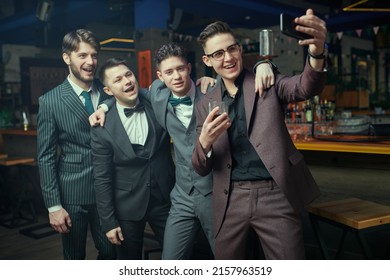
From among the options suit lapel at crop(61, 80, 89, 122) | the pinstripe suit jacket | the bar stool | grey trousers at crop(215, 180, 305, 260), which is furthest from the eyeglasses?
the bar stool

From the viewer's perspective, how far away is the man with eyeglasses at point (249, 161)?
187 cm

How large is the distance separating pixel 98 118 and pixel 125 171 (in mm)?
340

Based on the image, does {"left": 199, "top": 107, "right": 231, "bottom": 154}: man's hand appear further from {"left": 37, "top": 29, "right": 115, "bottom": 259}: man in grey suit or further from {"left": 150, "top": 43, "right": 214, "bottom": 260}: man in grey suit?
{"left": 37, "top": 29, "right": 115, "bottom": 259}: man in grey suit

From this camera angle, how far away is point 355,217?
7.07ft

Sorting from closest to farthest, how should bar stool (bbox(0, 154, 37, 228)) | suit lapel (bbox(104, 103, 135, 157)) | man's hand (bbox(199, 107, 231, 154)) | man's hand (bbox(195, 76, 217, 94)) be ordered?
1. man's hand (bbox(199, 107, 231, 154))
2. man's hand (bbox(195, 76, 217, 94))
3. suit lapel (bbox(104, 103, 135, 157))
4. bar stool (bbox(0, 154, 37, 228))

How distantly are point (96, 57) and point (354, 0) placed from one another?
5938 mm

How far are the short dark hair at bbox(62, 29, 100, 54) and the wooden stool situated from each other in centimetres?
156

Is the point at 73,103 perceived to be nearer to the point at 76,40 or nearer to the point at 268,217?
the point at 76,40

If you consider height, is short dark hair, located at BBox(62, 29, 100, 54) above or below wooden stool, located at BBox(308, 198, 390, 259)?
above

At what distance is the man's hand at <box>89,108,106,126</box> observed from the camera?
7.93 ft

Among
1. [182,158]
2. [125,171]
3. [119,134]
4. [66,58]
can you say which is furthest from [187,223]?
[66,58]

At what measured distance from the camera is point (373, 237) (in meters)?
2.83

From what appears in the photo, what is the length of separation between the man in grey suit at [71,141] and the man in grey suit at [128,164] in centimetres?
10

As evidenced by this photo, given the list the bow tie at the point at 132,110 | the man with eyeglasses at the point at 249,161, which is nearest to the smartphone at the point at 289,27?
the man with eyeglasses at the point at 249,161
